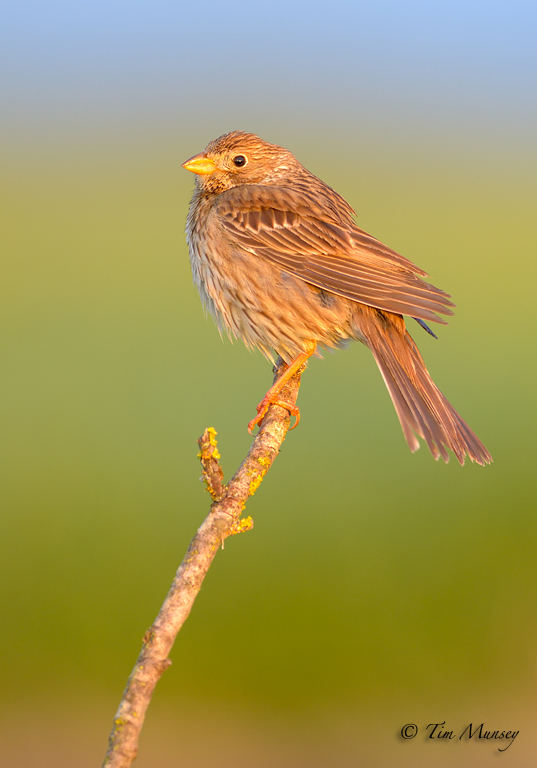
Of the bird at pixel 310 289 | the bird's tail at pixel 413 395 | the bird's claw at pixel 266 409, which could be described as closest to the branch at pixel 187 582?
the bird's claw at pixel 266 409

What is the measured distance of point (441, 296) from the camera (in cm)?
383

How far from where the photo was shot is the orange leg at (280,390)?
159 inches

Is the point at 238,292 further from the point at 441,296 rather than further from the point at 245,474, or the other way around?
the point at 245,474

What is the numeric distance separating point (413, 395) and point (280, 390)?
2.61ft

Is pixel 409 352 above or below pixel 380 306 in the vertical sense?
below

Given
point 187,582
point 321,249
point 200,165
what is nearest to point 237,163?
point 200,165

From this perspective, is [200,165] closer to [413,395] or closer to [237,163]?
[237,163]

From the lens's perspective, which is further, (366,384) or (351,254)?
(366,384)

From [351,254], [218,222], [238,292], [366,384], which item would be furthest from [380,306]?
[366,384]

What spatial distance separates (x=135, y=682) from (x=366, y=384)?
742 cm

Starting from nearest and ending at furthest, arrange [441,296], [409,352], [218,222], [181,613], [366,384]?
1. [181,613]
2. [441,296]
3. [409,352]
4. [218,222]
5. [366,384]

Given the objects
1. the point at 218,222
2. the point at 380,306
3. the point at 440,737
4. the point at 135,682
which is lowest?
the point at 440,737

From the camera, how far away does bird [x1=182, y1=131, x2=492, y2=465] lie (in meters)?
3.88

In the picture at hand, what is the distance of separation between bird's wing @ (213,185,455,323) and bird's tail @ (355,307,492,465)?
27 centimetres
